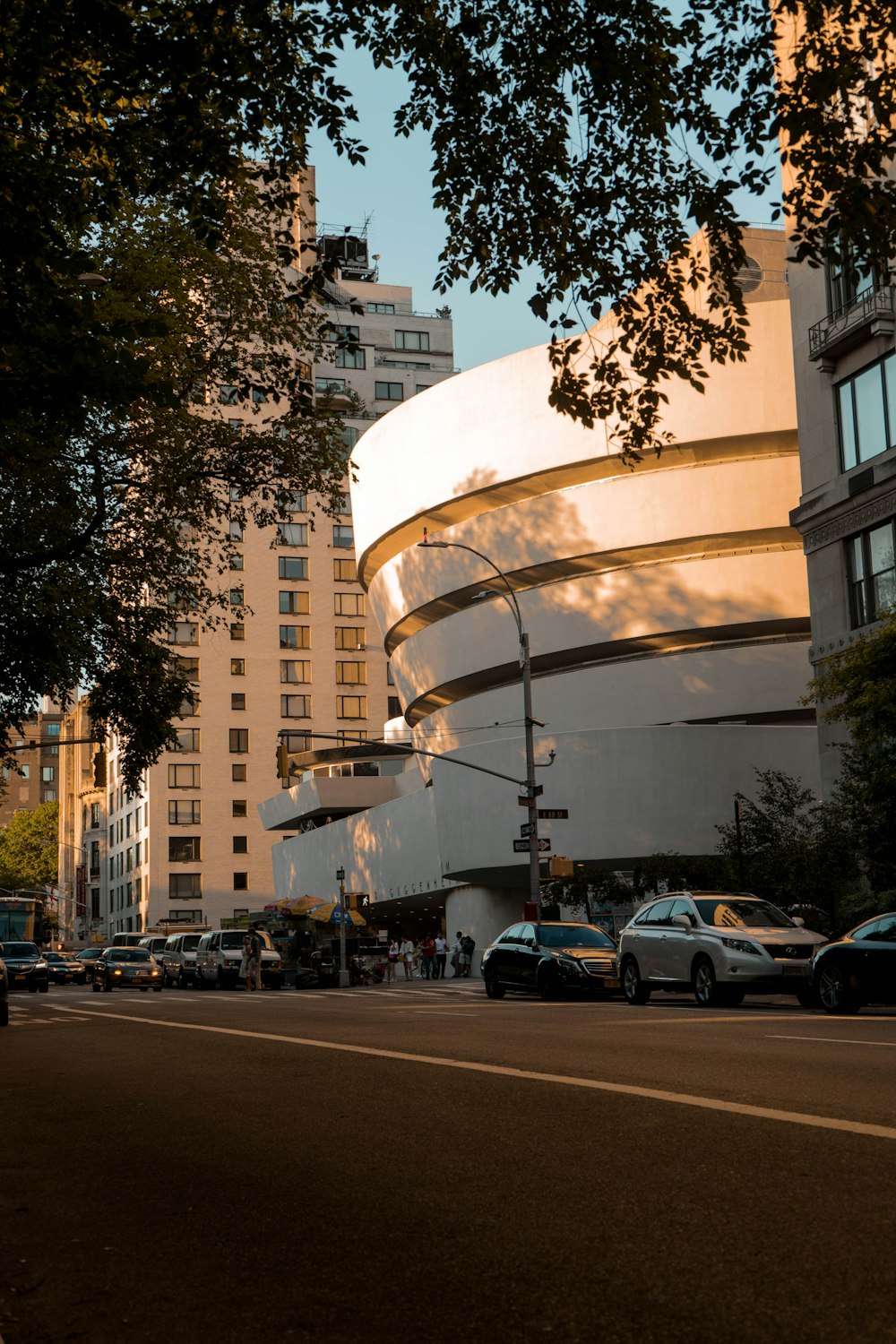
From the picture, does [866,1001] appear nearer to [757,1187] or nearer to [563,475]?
[757,1187]

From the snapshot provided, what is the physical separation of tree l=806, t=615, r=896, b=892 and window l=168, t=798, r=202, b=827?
72497 millimetres

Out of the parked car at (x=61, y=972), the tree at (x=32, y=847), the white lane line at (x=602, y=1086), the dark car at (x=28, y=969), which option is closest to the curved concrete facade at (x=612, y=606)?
the dark car at (x=28, y=969)

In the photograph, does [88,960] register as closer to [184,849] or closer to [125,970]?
[125,970]

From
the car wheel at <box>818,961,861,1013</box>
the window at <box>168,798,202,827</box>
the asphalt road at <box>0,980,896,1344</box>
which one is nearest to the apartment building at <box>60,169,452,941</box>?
the window at <box>168,798,202,827</box>

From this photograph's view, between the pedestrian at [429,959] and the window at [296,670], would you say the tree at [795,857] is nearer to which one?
the pedestrian at [429,959]

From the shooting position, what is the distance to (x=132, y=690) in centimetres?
2602

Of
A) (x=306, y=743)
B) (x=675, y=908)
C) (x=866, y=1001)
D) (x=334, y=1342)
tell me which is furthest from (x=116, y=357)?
(x=306, y=743)

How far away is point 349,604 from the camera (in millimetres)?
102438

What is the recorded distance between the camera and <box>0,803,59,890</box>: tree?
15025 cm

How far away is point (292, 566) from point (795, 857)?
72390 mm

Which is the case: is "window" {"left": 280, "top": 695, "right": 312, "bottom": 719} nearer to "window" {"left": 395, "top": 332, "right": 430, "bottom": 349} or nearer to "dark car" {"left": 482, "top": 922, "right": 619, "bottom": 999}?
"window" {"left": 395, "top": 332, "right": 430, "bottom": 349}

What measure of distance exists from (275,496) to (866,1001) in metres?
13.4

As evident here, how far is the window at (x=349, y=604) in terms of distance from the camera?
102 metres

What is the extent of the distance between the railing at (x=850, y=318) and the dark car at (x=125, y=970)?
2986 centimetres
